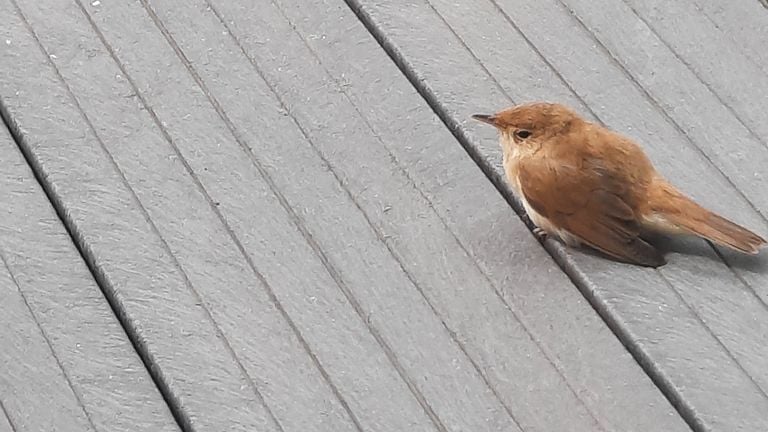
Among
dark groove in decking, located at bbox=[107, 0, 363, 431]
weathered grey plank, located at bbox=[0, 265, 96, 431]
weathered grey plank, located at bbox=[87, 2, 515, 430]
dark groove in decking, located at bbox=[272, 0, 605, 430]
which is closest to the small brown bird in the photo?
dark groove in decking, located at bbox=[272, 0, 605, 430]

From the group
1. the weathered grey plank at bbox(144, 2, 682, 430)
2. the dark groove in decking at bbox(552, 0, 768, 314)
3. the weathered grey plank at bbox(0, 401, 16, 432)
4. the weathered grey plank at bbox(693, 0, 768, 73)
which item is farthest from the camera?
the weathered grey plank at bbox(693, 0, 768, 73)

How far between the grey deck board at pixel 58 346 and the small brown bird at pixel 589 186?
0.73 metres

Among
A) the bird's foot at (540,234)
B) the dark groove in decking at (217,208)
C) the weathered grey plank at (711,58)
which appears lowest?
the dark groove in decking at (217,208)

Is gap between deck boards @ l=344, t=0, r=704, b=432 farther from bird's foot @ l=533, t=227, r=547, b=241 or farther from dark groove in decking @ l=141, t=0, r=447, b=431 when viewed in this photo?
dark groove in decking @ l=141, t=0, r=447, b=431

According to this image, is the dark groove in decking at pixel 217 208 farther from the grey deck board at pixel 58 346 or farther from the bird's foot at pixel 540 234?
the bird's foot at pixel 540 234

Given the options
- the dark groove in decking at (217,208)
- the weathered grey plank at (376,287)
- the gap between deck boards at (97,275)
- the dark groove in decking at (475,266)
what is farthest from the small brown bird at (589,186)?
the gap between deck boards at (97,275)

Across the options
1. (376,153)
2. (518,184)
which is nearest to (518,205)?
(518,184)

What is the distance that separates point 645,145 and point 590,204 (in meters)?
0.17

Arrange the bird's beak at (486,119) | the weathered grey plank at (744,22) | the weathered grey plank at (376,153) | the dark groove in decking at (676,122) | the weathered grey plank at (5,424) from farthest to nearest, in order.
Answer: the weathered grey plank at (744,22) < the bird's beak at (486,119) < the dark groove in decking at (676,122) < the weathered grey plank at (376,153) < the weathered grey plank at (5,424)

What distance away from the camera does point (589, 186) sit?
225cm

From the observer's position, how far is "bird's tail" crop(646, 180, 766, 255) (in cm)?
210

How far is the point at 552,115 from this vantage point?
2.25 meters

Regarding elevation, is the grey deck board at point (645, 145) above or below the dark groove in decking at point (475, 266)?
above

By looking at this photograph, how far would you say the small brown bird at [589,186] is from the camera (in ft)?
7.11
